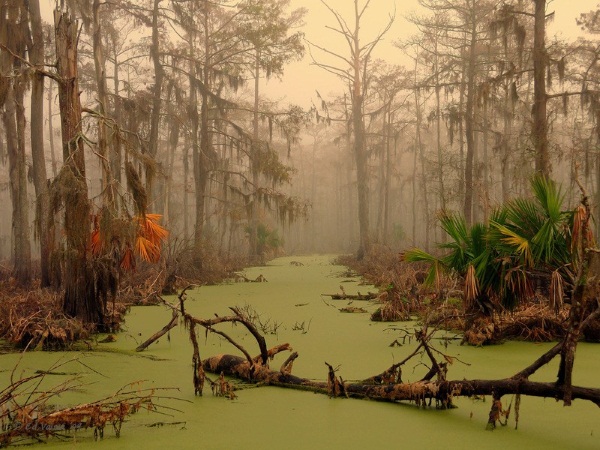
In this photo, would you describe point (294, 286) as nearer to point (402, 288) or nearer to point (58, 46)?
point (402, 288)

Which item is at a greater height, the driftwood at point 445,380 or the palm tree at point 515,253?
the palm tree at point 515,253

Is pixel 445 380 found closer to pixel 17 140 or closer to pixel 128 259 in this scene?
pixel 128 259

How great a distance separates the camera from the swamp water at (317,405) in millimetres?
3518

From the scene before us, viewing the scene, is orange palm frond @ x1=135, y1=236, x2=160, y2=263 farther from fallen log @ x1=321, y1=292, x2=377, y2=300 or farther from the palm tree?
fallen log @ x1=321, y1=292, x2=377, y2=300

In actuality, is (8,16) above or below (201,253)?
above

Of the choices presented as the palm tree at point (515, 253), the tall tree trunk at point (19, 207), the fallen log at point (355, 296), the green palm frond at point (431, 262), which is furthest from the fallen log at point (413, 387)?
the tall tree trunk at point (19, 207)

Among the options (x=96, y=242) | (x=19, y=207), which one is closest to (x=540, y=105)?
(x=96, y=242)

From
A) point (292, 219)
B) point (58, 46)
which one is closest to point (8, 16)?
point (58, 46)

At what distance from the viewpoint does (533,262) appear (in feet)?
20.1

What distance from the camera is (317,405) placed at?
170 inches

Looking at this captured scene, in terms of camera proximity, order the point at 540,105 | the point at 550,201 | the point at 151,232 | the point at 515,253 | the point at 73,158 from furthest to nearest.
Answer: the point at 540,105, the point at 151,232, the point at 73,158, the point at 515,253, the point at 550,201

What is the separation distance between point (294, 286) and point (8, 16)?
8109 mm

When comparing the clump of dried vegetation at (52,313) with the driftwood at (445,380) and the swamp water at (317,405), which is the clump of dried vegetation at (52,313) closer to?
the swamp water at (317,405)

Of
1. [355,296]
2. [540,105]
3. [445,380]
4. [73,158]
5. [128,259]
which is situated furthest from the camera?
[540,105]
